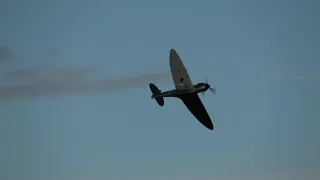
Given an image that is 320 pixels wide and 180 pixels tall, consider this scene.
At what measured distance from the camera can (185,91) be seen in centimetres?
15662

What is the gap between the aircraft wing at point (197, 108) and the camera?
6251 inches

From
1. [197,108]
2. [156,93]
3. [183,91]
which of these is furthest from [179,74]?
[197,108]

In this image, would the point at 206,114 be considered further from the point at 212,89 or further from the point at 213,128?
the point at 212,89

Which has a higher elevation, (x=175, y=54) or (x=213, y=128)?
(x=175, y=54)

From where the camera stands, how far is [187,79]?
159m

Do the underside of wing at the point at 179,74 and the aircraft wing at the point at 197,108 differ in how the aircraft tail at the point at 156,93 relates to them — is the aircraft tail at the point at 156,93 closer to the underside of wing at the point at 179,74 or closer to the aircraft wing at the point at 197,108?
the underside of wing at the point at 179,74

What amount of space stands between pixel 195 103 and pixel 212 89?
8.67m

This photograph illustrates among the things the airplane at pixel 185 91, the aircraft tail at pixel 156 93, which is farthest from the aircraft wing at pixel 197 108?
the aircraft tail at pixel 156 93

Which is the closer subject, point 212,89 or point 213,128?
point 212,89

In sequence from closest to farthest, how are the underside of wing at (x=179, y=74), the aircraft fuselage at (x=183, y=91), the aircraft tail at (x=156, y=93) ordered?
the aircraft fuselage at (x=183, y=91), the underside of wing at (x=179, y=74), the aircraft tail at (x=156, y=93)

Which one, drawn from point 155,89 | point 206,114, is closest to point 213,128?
point 206,114

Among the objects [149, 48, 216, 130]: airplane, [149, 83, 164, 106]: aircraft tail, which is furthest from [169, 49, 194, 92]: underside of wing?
[149, 83, 164, 106]: aircraft tail

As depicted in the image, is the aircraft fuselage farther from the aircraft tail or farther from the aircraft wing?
the aircraft tail

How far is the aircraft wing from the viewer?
15877cm
